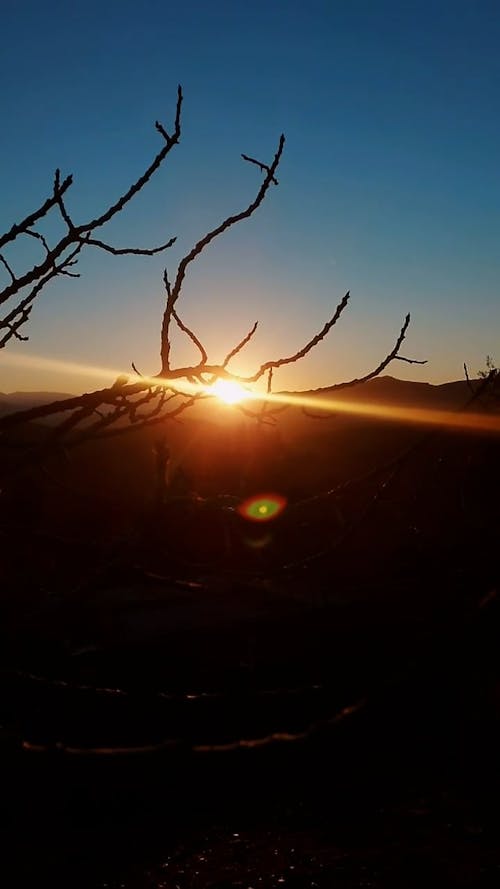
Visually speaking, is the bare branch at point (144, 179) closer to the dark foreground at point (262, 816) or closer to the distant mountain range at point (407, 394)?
the dark foreground at point (262, 816)

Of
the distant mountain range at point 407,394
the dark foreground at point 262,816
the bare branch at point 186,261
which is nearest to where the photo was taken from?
the bare branch at point 186,261

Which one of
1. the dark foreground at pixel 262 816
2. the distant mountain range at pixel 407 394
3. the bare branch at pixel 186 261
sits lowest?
the dark foreground at pixel 262 816

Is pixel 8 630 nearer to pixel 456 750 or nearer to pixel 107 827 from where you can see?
pixel 107 827

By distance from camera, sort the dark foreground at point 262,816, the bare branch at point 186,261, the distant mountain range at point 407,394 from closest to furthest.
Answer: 1. the bare branch at point 186,261
2. the dark foreground at point 262,816
3. the distant mountain range at point 407,394

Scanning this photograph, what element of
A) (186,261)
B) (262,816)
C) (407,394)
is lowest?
(262,816)

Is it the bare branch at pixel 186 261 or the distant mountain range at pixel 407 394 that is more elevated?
the distant mountain range at pixel 407 394

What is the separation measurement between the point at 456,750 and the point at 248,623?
613cm

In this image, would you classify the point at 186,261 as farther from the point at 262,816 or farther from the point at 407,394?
the point at 407,394

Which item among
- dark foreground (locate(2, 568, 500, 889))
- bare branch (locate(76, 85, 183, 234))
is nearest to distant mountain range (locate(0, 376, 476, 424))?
dark foreground (locate(2, 568, 500, 889))

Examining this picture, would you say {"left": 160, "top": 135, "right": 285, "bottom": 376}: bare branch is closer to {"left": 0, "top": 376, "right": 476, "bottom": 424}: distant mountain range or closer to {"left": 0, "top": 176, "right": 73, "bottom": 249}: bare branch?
{"left": 0, "top": 176, "right": 73, "bottom": 249}: bare branch

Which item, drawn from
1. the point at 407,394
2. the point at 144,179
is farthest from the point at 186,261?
the point at 407,394

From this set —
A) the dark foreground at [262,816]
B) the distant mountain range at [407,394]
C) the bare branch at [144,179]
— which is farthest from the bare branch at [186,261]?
the distant mountain range at [407,394]

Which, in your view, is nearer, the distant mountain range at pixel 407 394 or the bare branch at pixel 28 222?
the bare branch at pixel 28 222

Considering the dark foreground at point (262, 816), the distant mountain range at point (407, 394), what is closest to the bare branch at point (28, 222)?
the dark foreground at point (262, 816)
